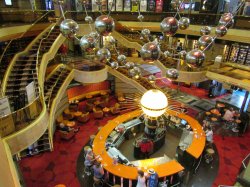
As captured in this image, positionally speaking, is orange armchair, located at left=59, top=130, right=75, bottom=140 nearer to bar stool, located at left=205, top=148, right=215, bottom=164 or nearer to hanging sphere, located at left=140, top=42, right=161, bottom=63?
bar stool, located at left=205, top=148, right=215, bottom=164

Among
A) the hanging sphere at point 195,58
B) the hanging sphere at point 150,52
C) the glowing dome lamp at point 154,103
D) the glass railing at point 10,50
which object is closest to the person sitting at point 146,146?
the glowing dome lamp at point 154,103

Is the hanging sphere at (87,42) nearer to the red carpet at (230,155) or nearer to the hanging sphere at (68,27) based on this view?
the hanging sphere at (68,27)

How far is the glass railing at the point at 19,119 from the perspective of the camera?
19.4 feet

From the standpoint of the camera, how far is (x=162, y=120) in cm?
1102

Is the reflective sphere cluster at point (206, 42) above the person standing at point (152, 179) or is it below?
above

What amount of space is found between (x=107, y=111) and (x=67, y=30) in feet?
35.4

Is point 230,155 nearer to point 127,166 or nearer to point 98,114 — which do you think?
point 127,166

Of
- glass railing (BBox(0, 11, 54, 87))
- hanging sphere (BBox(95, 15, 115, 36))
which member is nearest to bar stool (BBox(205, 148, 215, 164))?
hanging sphere (BBox(95, 15, 115, 36))

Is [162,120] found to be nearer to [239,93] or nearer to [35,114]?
[35,114]

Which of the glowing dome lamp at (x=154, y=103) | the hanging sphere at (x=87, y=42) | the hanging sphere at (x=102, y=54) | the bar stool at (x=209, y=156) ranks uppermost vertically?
the hanging sphere at (x=87, y=42)

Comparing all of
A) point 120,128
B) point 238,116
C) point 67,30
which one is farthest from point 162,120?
point 67,30

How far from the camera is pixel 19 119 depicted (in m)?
6.30

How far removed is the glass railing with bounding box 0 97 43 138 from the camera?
5898 mm

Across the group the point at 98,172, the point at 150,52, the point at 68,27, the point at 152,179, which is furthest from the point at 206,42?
the point at 98,172
